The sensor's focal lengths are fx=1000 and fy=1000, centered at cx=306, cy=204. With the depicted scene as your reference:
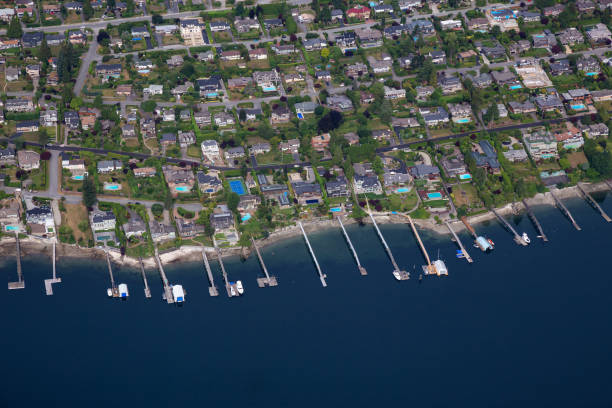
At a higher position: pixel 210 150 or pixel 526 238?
pixel 210 150

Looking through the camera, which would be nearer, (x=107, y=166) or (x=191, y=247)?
(x=191, y=247)

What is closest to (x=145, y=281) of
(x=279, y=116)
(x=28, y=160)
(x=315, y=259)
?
(x=315, y=259)

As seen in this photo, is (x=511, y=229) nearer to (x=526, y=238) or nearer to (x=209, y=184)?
(x=526, y=238)

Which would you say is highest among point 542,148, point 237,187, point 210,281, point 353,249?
point 237,187

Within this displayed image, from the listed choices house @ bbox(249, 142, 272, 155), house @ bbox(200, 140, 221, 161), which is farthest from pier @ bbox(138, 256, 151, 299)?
house @ bbox(249, 142, 272, 155)

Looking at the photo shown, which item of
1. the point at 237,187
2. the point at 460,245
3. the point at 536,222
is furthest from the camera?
the point at 237,187
